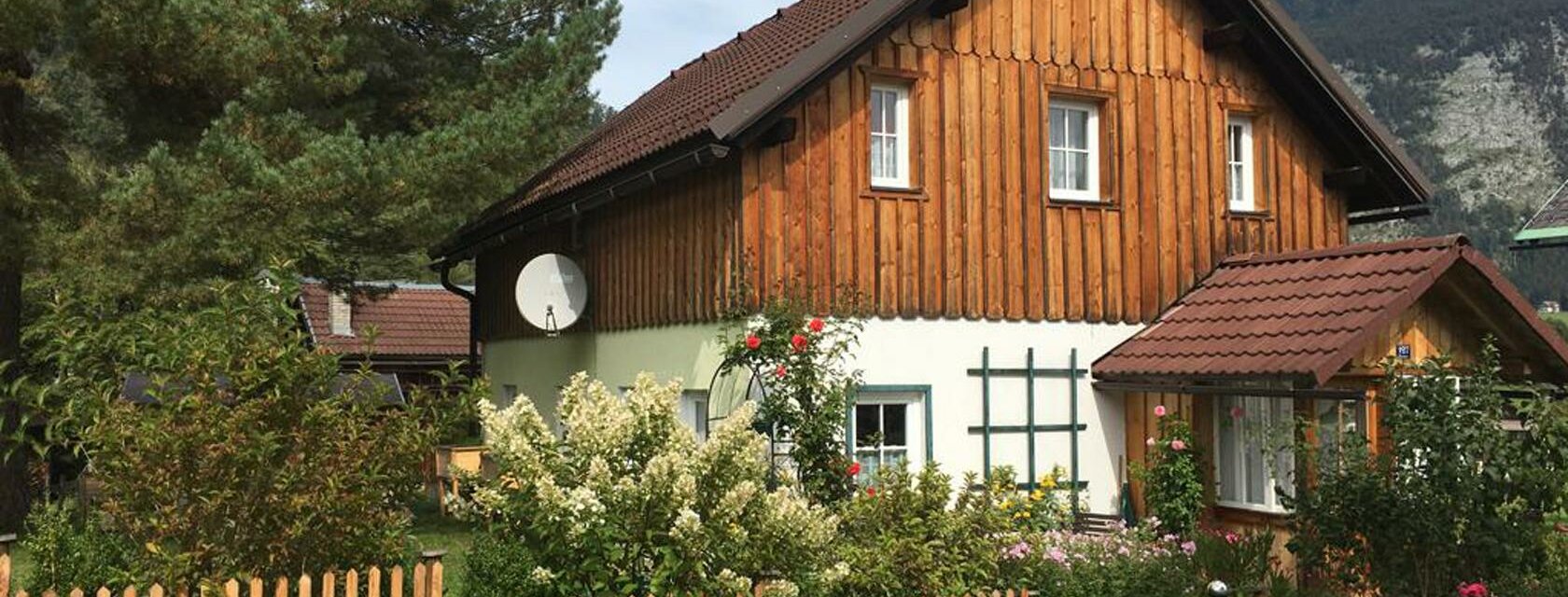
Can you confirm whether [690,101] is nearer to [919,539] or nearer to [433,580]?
[919,539]

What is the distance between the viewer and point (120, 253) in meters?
14.8

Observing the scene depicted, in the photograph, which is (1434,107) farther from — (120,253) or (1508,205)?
(120,253)

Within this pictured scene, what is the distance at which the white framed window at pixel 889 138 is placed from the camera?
13586 millimetres

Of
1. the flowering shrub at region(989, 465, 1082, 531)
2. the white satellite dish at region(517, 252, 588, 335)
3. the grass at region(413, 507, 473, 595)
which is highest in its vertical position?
the white satellite dish at region(517, 252, 588, 335)

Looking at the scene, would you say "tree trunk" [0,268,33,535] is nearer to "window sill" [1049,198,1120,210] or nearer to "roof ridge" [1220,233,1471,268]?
"window sill" [1049,198,1120,210]

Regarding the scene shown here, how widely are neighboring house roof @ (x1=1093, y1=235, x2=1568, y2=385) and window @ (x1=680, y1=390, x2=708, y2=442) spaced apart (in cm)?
374

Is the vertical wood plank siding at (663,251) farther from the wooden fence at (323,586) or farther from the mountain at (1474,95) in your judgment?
the mountain at (1474,95)

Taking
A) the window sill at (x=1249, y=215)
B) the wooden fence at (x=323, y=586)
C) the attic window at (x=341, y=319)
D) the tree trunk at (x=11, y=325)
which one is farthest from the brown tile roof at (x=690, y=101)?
the attic window at (x=341, y=319)

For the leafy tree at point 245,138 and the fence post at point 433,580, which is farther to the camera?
the leafy tree at point 245,138

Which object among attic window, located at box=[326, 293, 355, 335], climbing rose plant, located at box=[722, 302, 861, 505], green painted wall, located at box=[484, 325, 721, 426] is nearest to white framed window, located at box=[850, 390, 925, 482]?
climbing rose plant, located at box=[722, 302, 861, 505]

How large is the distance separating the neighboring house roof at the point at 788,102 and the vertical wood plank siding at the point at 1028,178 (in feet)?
1.21

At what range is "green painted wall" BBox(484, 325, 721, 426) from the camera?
13.8 meters

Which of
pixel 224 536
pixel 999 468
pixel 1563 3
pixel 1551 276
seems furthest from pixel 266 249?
pixel 1563 3

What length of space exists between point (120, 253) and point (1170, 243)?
1028cm
